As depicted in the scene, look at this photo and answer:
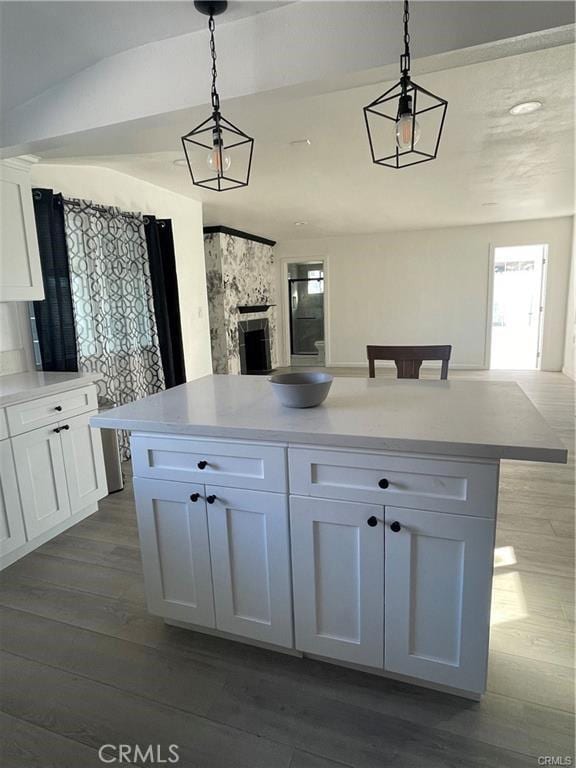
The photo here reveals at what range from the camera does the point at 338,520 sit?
1.37 metres

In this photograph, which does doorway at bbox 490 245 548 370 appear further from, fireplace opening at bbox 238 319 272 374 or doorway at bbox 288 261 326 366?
fireplace opening at bbox 238 319 272 374

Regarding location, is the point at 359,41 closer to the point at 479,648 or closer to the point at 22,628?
the point at 479,648

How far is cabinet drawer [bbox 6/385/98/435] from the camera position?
2229mm

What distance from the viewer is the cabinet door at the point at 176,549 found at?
5.09ft

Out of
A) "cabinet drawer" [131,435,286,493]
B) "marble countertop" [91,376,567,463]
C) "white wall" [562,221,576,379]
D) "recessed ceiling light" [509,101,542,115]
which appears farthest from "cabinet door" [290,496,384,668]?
"white wall" [562,221,576,379]

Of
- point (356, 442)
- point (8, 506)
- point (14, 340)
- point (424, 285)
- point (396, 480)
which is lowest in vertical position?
point (8, 506)

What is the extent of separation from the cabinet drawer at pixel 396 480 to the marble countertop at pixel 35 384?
1.63 metres

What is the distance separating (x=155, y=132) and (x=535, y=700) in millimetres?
3082

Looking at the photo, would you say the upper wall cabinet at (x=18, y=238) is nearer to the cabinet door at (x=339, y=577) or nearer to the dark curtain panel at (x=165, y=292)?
the dark curtain panel at (x=165, y=292)

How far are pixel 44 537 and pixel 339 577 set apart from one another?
6.21 ft

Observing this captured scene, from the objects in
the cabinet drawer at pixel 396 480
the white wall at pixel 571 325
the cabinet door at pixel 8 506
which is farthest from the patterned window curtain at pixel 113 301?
the white wall at pixel 571 325

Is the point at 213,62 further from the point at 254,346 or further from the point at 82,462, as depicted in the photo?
the point at 254,346

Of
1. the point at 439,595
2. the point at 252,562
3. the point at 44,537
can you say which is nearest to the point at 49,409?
the point at 44,537

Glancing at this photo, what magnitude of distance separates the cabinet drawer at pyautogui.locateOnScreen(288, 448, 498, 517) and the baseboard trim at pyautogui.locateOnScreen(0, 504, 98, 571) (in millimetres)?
1791
